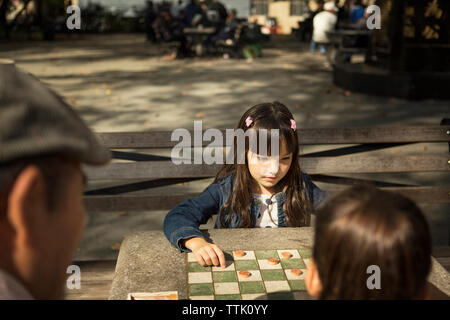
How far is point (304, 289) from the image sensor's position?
173 cm

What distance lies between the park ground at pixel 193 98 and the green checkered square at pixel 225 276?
7.87ft

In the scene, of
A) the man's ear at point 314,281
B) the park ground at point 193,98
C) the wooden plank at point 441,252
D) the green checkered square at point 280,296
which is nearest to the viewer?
the man's ear at point 314,281

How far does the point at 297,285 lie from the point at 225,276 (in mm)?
257

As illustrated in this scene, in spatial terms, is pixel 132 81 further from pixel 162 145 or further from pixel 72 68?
pixel 162 145

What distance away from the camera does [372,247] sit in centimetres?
107

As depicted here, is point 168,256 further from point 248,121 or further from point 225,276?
point 248,121

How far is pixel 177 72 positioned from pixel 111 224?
34.1ft

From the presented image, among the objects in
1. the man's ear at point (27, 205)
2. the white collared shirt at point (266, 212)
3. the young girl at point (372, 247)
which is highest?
the man's ear at point (27, 205)

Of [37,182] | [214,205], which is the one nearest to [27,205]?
[37,182]

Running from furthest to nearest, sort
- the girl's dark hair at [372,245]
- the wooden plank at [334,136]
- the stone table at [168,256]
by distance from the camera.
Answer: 1. the wooden plank at [334,136]
2. the stone table at [168,256]
3. the girl's dark hair at [372,245]

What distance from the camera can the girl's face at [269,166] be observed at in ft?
7.71

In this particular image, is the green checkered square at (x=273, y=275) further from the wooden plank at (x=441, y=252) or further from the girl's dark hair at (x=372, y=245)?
the wooden plank at (x=441, y=252)

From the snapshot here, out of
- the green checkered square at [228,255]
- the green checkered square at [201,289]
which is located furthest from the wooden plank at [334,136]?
the green checkered square at [201,289]
